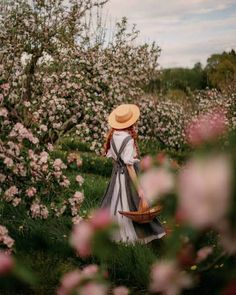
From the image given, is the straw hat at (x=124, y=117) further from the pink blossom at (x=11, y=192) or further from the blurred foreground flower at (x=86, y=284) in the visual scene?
the blurred foreground flower at (x=86, y=284)

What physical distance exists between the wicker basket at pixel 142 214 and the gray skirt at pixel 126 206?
0.14 m

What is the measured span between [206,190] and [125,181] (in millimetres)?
5384

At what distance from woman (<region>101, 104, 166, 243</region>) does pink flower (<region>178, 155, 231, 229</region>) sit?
16.5ft

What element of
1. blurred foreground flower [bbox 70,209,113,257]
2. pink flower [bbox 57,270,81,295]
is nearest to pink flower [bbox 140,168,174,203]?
blurred foreground flower [bbox 70,209,113,257]

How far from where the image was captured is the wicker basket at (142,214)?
608cm

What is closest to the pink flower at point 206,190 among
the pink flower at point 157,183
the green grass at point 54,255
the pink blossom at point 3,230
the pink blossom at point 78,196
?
the pink flower at point 157,183

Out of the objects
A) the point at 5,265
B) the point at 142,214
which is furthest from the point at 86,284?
the point at 142,214

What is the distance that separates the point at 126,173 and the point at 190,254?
4713mm

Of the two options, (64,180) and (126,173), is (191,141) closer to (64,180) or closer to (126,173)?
(64,180)

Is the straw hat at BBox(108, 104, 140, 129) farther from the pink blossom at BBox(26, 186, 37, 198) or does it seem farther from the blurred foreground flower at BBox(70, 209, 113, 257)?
the blurred foreground flower at BBox(70, 209, 113, 257)

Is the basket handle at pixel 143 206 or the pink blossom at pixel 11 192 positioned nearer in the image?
the pink blossom at pixel 11 192

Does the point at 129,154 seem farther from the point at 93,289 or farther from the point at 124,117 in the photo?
the point at 93,289

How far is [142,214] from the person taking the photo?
20.0 feet

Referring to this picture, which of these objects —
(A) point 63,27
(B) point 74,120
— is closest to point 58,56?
(A) point 63,27
